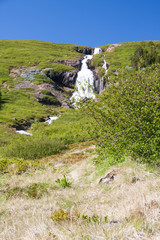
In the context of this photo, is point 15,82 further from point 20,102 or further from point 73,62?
point 73,62

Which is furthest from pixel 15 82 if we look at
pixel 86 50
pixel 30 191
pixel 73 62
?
pixel 86 50

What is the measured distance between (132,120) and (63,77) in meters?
69.0

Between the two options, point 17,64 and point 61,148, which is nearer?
point 61,148

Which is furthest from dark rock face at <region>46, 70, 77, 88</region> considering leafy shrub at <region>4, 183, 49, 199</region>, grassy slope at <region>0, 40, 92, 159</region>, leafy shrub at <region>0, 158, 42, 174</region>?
leafy shrub at <region>4, 183, 49, 199</region>

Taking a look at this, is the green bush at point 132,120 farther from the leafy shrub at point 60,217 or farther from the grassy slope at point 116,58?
the grassy slope at point 116,58

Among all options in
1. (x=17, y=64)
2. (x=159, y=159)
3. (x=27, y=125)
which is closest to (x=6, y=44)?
(x=17, y=64)

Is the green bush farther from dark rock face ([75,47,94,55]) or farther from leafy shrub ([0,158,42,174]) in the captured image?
dark rock face ([75,47,94,55])

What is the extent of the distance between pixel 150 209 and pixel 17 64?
277 ft

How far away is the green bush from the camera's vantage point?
20.4 feet

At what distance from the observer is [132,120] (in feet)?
21.4

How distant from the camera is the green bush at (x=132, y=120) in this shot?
620 centimetres

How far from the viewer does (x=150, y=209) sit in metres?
3.00

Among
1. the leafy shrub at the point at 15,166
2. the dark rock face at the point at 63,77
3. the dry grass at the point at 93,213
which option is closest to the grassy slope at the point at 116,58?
the dark rock face at the point at 63,77

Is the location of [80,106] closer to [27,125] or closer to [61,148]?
[61,148]
